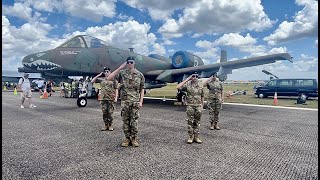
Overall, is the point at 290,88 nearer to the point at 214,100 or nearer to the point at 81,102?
the point at 214,100

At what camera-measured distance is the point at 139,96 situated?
19.1 ft

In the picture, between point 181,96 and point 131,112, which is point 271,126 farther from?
point 181,96

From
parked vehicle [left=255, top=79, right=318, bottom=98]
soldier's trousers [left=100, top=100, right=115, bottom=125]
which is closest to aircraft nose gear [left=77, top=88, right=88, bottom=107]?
soldier's trousers [left=100, top=100, right=115, bottom=125]

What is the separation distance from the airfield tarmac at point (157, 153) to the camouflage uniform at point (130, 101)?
1.46 ft

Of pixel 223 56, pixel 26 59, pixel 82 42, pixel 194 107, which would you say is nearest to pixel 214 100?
pixel 194 107

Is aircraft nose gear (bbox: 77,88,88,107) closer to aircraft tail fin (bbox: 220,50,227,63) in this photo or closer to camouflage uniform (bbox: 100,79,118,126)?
camouflage uniform (bbox: 100,79,118,126)

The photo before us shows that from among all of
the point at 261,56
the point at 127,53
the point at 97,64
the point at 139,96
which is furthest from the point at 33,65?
the point at 261,56

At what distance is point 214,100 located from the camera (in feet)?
26.2

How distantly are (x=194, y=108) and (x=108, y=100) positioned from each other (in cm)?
280

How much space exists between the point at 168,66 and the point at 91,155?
13.6 metres

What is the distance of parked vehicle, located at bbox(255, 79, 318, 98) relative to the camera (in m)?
20.9

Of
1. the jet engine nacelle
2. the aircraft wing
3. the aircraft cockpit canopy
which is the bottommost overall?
the aircraft wing

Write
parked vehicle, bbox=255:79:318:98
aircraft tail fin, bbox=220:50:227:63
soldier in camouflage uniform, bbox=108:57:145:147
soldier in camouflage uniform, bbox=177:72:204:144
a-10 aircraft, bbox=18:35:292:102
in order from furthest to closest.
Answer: aircraft tail fin, bbox=220:50:227:63 < parked vehicle, bbox=255:79:318:98 < a-10 aircraft, bbox=18:35:292:102 < soldier in camouflage uniform, bbox=177:72:204:144 < soldier in camouflage uniform, bbox=108:57:145:147

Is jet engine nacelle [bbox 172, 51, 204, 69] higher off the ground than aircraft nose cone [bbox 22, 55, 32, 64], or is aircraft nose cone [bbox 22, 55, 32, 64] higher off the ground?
jet engine nacelle [bbox 172, 51, 204, 69]
